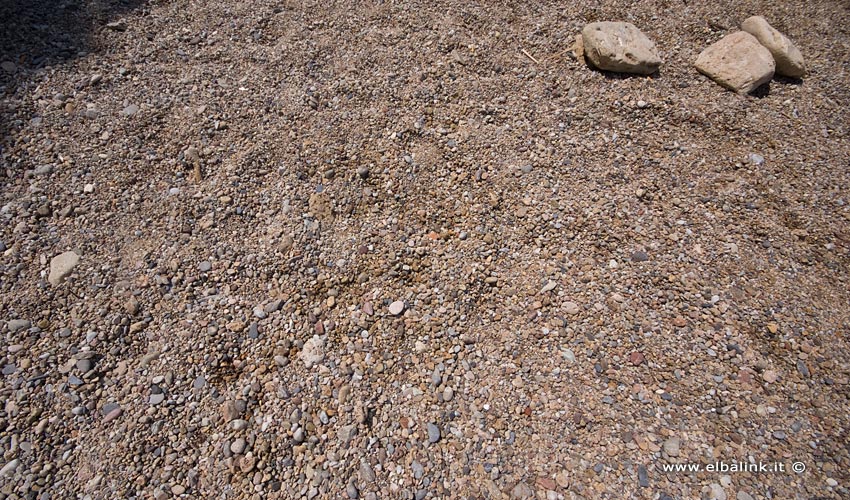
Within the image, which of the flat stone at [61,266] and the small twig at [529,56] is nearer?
the flat stone at [61,266]

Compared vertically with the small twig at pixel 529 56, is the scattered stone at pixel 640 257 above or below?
below

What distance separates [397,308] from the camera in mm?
2049

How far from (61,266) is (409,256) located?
1518 mm

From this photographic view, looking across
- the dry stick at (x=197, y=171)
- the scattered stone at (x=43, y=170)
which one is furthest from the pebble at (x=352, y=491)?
the scattered stone at (x=43, y=170)

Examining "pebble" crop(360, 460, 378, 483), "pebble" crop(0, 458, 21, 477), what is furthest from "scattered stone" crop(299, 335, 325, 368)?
"pebble" crop(0, 458, 21, 477)

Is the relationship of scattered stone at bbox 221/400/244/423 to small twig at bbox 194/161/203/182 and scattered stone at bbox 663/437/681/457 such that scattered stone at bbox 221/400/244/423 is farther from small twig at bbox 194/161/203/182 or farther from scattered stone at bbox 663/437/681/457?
scattered stone at bbox 663/437/681/457

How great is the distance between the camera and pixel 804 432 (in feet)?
5.77

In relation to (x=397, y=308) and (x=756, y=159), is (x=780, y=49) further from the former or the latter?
(x=397, y=308)

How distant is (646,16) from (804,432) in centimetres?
254

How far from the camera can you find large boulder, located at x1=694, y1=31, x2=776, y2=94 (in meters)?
2.73

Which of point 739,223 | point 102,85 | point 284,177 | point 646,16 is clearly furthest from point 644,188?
point 102,85

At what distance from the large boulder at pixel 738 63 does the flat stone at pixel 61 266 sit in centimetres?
344

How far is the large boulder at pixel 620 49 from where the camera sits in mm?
2703

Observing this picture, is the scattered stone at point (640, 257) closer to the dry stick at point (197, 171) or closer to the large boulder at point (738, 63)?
the large boulder at point (738, 63)
